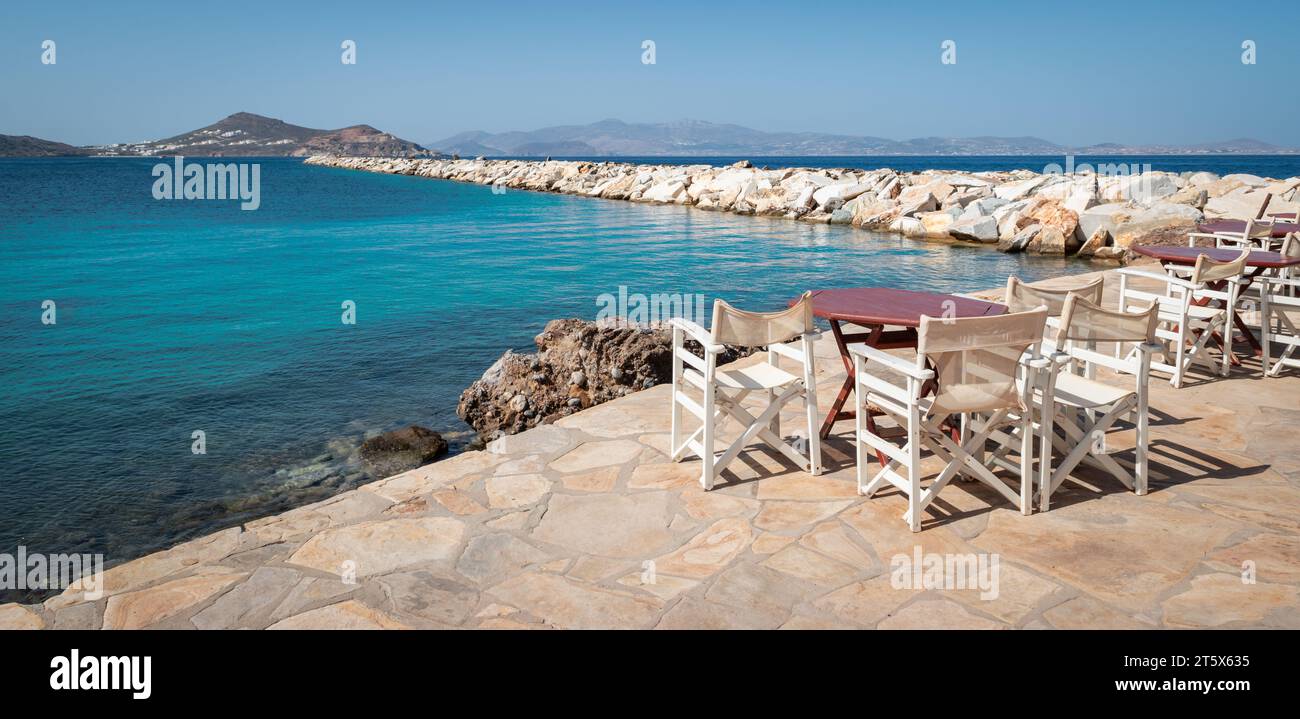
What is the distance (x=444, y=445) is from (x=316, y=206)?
3508 centimetres

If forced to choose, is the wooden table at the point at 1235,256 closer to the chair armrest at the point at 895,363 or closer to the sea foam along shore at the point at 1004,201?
the chair armrest at the point at 895,363

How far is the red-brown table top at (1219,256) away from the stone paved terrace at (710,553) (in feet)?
6.98

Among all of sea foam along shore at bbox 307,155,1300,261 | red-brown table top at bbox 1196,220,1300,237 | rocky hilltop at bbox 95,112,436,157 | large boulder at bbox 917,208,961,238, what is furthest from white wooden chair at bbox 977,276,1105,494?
rocky hilltop at bbox 95,112,436,157

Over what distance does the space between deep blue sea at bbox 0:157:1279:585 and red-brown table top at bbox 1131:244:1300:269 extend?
6296 millimetres

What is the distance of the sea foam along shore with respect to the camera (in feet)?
55.7

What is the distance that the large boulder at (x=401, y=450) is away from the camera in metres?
6.25

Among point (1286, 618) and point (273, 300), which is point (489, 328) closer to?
point (273, 300)

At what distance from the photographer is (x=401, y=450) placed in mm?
6477

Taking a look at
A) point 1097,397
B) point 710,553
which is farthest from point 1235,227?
point 710,553

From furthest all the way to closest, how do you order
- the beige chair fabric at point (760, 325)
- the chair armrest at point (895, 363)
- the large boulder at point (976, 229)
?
the large boulder at point (976, 229) → the beige chair fabric at point (760, 325) → the chair armrest at point (895, 363)

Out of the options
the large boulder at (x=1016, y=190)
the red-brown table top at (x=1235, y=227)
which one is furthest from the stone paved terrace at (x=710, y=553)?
the large boulder at (x=1016, y=190)

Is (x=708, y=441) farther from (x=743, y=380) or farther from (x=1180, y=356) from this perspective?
(x=1180, y=356)

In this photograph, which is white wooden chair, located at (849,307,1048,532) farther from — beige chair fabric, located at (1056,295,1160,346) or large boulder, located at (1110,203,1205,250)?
large boulder, located at (1110,203,1205,250)

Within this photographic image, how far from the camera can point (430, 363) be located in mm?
9555
